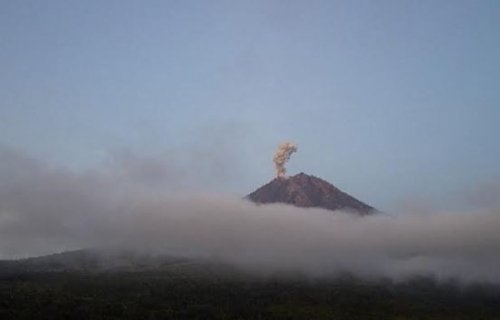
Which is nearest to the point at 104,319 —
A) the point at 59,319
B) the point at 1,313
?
the point at 59,319

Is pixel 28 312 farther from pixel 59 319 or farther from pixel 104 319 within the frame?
pixel 104 319

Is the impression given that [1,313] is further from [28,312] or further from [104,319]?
[104,319]

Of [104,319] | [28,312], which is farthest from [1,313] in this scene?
[104,319]
